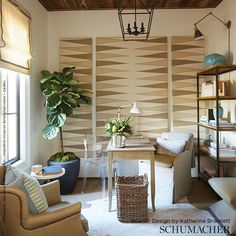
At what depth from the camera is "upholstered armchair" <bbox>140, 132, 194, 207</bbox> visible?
322 centimetres

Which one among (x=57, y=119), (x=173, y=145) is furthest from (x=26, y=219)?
(x=173, y=145)

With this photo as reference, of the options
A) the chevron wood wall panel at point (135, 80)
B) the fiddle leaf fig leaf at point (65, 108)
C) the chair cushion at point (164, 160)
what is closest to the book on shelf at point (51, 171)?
the fiddle leaf fig leaf at point (65, 108)

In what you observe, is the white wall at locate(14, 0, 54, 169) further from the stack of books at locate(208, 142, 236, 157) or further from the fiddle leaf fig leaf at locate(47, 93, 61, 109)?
the stack of books at locate(208, 142, 236, 157)

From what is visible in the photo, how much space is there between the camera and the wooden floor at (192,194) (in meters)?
3.29

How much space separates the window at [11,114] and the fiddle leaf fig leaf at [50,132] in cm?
32

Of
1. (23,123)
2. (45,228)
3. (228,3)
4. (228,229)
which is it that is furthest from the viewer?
(228,3)

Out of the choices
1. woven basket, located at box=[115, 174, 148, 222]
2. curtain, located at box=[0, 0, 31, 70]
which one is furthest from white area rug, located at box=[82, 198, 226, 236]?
curtain, located at box=[0, 0, 31, 70]

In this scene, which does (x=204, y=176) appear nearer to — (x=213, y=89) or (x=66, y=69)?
(x=213, y=89)

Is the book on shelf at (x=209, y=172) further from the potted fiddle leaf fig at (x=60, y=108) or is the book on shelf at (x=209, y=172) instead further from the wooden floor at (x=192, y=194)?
the potted fiddle leaf fig at (x=60, y=108)

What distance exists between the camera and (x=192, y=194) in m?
3.58

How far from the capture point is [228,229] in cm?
250

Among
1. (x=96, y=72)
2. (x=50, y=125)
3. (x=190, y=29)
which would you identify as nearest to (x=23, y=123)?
(x=50, y=125)

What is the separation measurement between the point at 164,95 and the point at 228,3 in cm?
167

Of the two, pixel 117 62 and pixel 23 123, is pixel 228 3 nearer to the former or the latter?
pixel 117 62
